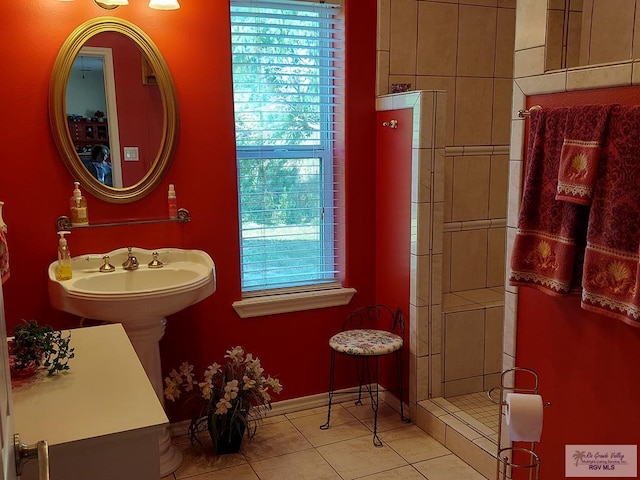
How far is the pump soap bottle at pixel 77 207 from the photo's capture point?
2643 millimetres

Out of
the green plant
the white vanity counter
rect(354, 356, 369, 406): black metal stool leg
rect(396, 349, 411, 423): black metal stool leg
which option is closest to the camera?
the white vanity counter

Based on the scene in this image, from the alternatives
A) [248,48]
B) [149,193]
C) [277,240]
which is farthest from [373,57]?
[149,193]

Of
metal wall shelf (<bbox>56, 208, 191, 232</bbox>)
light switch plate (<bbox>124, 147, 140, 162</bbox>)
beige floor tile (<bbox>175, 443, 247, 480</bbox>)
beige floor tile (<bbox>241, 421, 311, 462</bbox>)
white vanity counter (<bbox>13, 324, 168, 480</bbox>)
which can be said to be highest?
light switch plate (<bbox>124, 147, 140, 162</bbox>)

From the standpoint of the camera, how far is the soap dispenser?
2.55 meters

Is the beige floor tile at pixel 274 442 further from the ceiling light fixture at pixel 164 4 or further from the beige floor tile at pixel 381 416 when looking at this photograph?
the ceiling light fixture at pixel 164 4

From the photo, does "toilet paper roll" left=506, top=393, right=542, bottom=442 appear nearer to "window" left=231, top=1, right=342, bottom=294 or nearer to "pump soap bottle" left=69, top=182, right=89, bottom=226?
"window" left=231, top=1, right=342, bottom=294

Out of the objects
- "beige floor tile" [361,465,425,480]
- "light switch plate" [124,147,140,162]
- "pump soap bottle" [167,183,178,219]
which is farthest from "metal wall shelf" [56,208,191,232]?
"beige floor tile" [361,465,425,480]

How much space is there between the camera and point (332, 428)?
3070 mm

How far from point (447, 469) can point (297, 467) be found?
672mm

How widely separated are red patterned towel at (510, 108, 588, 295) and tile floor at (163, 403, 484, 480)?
1.07 metres

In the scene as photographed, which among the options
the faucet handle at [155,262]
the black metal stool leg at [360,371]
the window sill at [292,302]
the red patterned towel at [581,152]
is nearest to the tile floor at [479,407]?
the black metal stool leg at [360,371]

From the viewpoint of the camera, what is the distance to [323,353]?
10.9 ft

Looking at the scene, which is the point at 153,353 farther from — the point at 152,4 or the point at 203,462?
the point at 152,4

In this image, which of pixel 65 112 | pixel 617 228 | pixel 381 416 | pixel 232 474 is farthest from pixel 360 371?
pixel 65 112
